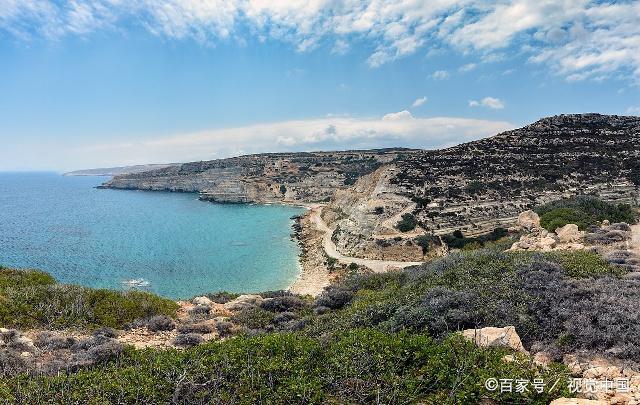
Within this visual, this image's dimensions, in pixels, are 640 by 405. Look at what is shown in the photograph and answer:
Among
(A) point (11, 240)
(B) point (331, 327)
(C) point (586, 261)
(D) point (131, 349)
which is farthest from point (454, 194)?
(A) point (11, 240)

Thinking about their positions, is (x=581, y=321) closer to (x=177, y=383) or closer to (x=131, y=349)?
(x=177, y=383)

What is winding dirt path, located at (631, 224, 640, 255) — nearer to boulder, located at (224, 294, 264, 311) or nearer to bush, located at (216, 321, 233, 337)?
bush, located at (216, 321, 233, 337)

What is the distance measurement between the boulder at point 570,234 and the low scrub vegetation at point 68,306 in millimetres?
20309

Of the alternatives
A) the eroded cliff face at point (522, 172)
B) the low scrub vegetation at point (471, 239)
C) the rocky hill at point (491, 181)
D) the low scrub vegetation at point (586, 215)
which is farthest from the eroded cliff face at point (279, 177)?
the low scrub vegetation at point (586, 215)

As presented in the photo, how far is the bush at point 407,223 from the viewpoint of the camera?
133 ft

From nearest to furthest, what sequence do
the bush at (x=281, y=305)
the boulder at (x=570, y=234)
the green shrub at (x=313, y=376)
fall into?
1. the green shrub at (x=313, y=376)
2. the bush at (x=281, y=305)
3. the boulder at (x=570, y=234)

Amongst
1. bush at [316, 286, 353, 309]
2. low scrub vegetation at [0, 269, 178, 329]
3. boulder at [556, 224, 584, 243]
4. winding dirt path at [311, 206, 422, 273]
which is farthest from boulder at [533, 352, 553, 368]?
winding dirt path at [311, 206, 422, 273]

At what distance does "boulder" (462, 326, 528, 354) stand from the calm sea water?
2701 centimetres

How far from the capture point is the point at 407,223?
41031mm

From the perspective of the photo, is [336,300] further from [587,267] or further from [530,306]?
[587,267]

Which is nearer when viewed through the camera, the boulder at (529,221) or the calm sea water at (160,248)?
the boulder at (529,221)

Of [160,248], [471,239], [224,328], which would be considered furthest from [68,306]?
[160,248]

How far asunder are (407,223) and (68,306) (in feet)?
108

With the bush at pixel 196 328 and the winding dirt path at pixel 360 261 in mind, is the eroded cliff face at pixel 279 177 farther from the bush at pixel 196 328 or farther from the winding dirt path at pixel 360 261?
the bush at pixel 196 328
